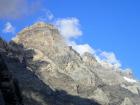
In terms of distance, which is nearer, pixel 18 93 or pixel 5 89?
pixel 5 89

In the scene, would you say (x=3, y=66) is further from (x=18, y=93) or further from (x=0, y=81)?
(x=18, y=93)

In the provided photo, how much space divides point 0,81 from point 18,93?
134cm

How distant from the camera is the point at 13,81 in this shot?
44.6ft

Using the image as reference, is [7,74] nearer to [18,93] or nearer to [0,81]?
[0,81]

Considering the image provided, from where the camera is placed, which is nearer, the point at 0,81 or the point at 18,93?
the point at 0,81

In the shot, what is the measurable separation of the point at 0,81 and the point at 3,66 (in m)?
0.43

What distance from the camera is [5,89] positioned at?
1283cm

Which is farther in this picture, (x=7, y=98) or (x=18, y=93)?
(x=18, y=93)

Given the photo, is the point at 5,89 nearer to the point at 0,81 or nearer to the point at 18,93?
the point at 0,81

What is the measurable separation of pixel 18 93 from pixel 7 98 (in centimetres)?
116

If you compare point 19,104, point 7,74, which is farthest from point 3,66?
point 19,104

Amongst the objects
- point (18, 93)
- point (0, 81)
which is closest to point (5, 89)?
point (0, 81)

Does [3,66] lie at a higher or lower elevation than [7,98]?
higher

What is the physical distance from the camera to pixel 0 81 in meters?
12.9
